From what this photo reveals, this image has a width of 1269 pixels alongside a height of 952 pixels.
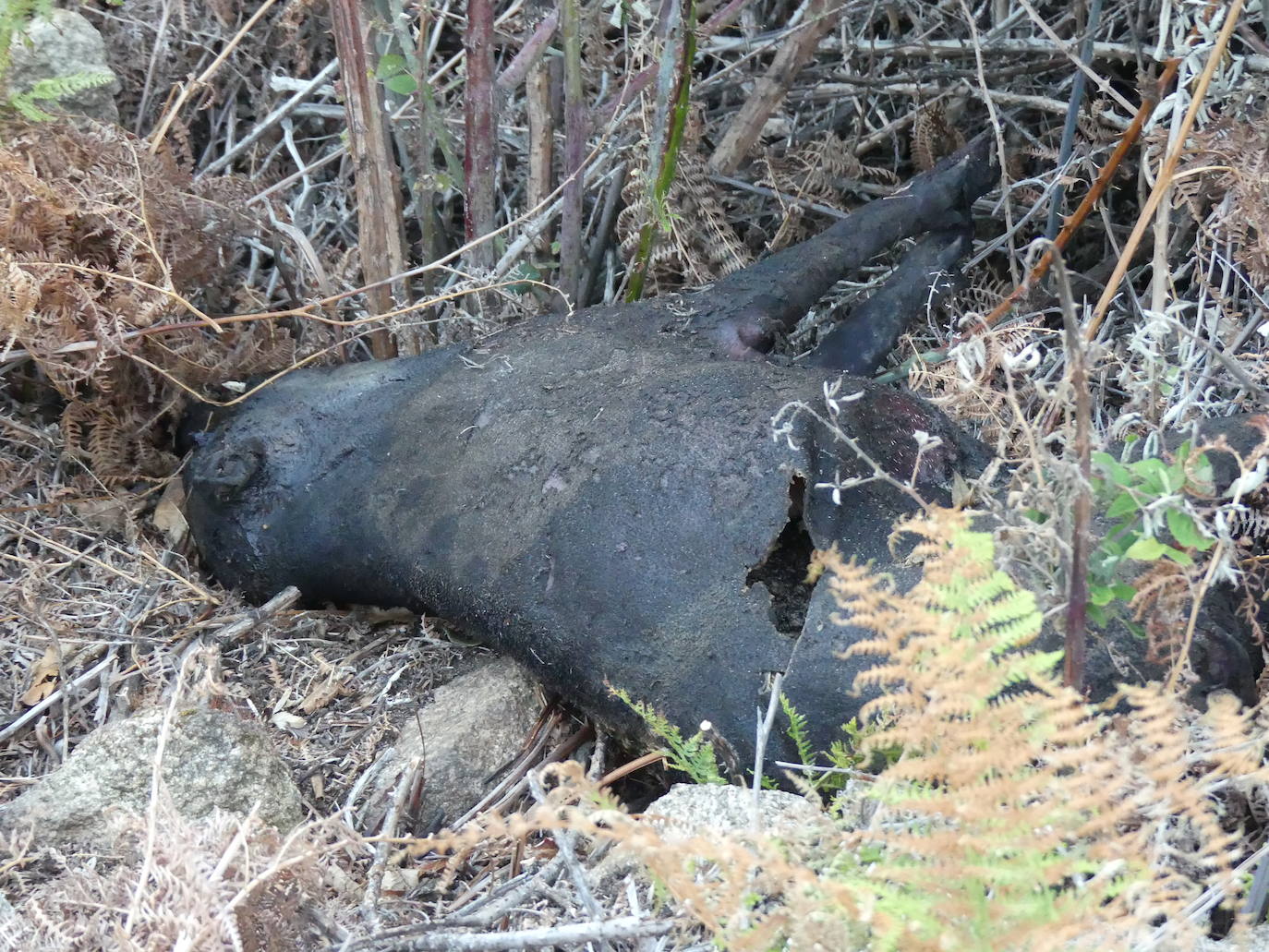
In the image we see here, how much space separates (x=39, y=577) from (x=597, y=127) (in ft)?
6.07

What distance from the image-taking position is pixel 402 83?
2740mm

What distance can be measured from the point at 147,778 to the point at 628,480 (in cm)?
99

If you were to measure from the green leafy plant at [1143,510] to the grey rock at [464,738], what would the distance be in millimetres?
1207

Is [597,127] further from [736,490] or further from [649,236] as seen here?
[736,490]

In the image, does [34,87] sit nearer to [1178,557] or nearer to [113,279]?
[113,279]

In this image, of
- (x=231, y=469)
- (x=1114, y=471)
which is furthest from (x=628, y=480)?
(x=231, y=469)

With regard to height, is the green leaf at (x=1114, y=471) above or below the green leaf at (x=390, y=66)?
below

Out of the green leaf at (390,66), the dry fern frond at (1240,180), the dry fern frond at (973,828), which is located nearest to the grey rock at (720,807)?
the dry fern frond at (973,828)

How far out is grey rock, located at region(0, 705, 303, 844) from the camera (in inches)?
74.9

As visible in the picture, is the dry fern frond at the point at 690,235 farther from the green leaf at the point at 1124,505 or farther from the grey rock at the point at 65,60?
the green leaf at the point at 1124,505

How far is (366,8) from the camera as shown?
2.95m

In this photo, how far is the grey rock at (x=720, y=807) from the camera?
1.62 meters

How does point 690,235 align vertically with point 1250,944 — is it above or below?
above

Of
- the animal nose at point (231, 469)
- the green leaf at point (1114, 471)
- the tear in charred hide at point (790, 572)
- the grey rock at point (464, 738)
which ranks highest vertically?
the green leaf at point (1114, 471)
